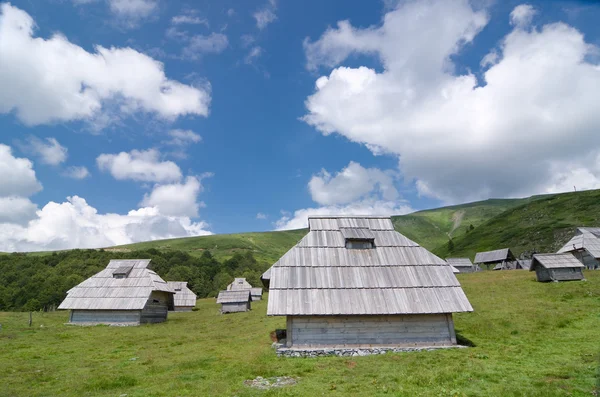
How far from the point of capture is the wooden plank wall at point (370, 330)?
20531 mm

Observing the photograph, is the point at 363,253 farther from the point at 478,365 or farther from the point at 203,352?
the point at 203,352

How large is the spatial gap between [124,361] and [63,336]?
50.8 ft

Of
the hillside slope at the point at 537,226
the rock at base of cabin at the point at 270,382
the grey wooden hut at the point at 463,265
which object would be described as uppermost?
the hillside slope at the point at 537,226

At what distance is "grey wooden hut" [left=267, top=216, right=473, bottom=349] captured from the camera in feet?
67.3

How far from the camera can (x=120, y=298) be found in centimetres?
4094

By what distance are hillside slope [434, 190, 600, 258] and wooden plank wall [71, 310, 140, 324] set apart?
372 feet

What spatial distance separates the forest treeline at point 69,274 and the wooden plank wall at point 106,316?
5119 cm

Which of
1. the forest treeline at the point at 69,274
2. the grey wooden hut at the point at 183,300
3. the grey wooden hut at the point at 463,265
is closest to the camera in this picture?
the grey wooden hut at the point at 183,300

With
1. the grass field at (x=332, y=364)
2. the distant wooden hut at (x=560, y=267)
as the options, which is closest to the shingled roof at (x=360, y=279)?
the grass field at (x=332, y=364)

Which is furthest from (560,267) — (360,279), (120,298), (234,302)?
(120,298)

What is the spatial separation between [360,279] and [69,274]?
4315 inches

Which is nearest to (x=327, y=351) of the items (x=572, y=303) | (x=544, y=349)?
(x=544, y=349)

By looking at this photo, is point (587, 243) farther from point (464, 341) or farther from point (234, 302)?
point (234, 302)

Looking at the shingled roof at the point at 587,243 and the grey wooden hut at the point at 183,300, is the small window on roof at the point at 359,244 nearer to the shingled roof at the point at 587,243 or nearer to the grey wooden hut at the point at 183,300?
the shingled roof at the point at 587,243
